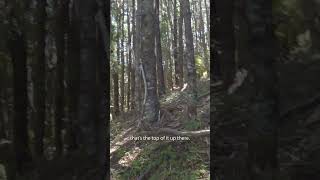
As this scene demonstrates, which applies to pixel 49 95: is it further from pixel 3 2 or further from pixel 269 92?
pixel 269 92

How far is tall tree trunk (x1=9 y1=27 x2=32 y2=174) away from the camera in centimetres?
109

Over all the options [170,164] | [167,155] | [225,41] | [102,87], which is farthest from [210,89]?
[167,155]

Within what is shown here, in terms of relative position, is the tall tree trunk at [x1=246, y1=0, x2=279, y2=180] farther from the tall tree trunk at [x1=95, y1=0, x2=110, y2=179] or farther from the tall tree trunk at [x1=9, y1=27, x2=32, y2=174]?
the tall tree trunk at [x1=9, y1=27, x2=32, y2=174]

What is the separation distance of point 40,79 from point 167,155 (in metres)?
4.21

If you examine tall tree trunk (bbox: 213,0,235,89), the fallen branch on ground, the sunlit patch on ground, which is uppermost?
tall tree trunk (bbox: 213,0,235,89)

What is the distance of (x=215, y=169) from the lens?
1.11m

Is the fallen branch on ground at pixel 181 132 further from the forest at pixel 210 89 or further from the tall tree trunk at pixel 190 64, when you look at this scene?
the forest at pixel 210 89

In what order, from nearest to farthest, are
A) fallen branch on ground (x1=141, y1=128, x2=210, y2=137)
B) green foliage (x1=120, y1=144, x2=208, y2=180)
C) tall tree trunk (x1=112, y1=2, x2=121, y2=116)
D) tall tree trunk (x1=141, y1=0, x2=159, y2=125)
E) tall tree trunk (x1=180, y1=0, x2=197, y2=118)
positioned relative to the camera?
green foliage (x1=120, y1=144, x2=208, y2=180) < fallen branch on ground (x1=141, y1=128, x2=210, y2=137) < tall tree trunk (x1=141, y1=0, x2=159, y2=125) < tall tree trunk (x1=180, y1=0, x2=197, y2=118) < tall tree trunk (x1=112, y1=2, x2=121, y2=116)

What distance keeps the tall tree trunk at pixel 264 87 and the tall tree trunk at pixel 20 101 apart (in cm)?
57

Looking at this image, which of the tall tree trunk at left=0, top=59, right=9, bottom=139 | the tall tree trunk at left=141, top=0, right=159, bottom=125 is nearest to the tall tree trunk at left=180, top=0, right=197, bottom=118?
the tall tree trunk at left=141, top=0, right=159, bottom=125

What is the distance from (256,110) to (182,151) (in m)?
4.19

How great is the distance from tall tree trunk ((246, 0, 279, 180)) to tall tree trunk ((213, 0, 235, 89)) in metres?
0.05

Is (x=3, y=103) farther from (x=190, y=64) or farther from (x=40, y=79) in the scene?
(x=190, y=64)

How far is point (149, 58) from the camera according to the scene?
222 inches
